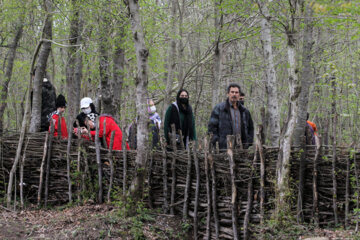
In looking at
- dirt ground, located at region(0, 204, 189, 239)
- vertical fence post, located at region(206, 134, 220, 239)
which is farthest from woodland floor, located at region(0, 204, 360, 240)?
vertical fence post, located at region(206, 134, 220, 239)

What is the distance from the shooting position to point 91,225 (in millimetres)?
5434

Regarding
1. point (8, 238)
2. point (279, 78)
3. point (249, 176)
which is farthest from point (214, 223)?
point (279, 78)

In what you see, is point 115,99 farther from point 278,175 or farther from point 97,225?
point 278,175

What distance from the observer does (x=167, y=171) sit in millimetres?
6121

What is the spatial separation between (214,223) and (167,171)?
1.11 m

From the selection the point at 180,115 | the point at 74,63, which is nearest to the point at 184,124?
the point at 180,115

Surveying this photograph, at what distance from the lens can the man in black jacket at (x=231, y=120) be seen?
6559mm

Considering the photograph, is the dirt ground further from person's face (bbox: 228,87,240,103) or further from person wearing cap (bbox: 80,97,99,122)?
person's face (bbox: 228,87,240,103)

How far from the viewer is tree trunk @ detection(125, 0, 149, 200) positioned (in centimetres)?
563

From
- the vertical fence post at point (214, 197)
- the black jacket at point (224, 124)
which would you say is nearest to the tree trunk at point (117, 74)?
the black jacket at point (224, 124)

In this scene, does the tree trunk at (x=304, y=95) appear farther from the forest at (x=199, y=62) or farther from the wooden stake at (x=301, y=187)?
the wooden stake at (x=301, y=187)

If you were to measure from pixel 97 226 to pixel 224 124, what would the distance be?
267 cm

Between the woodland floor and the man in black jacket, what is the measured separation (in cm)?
164

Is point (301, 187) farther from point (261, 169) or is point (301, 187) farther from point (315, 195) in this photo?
point (261, 169)
